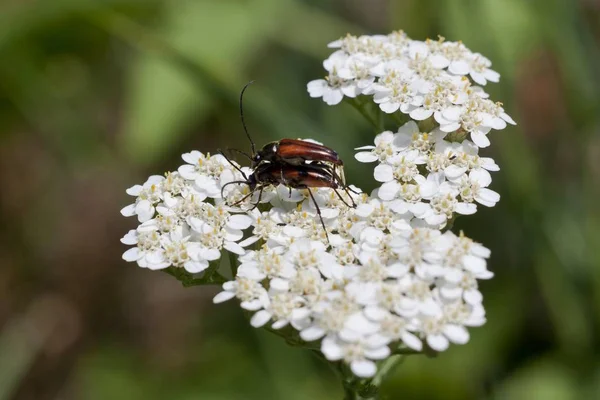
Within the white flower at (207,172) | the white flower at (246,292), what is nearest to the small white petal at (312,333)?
the white flower at (246,292)

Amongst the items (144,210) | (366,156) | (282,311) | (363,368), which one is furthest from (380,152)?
(363,368)

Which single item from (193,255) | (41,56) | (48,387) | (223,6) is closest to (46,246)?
(48,387)

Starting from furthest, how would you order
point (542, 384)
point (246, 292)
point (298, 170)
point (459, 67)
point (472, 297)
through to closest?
point (542, 384) < point (459, 67) < point (298, 170) < point (246, 292) < point (472, 297)

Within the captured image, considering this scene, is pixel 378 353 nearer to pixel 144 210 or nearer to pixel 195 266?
pixel 195 266

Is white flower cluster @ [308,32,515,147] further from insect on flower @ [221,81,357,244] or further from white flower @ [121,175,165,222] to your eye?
white flower @ [121,175,165,222]

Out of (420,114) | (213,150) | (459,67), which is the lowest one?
(420,114)

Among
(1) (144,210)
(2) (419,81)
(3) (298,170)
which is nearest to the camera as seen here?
(3) (298,170)
